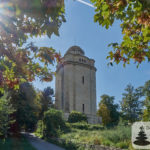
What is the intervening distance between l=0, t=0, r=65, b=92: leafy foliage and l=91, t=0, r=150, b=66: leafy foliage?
0.64m

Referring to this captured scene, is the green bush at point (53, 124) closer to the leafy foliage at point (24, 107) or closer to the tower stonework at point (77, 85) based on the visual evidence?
the leafy foliage at point (24, 107)

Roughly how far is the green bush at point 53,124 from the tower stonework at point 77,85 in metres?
15.0

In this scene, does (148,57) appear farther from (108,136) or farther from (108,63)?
(108,136)

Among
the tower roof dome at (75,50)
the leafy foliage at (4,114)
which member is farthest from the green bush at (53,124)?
the tower roof dome at (75,50)

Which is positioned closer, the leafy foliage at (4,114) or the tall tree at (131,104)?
the leafy foliage at (4,114)

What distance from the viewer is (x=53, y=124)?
54.4 ft

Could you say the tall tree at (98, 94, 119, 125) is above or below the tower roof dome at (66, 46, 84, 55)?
below

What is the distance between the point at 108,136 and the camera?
1059 centimetres

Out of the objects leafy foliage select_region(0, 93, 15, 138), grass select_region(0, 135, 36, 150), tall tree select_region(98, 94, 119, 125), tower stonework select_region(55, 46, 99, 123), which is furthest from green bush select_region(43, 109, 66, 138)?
tall tree select_region(98, 94, 119, 125)

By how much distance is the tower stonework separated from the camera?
33487 millimetres

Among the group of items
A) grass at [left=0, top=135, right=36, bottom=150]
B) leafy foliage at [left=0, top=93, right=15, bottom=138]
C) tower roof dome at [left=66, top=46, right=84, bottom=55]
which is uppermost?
tower roof dome at [left=66, top=46, right=84, bottom=55]

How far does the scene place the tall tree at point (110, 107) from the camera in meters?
37.4

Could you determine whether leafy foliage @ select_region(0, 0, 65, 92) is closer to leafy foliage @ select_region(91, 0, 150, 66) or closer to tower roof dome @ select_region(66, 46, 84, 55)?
leafy foliage @ select_region(91, 0, 150, 66)

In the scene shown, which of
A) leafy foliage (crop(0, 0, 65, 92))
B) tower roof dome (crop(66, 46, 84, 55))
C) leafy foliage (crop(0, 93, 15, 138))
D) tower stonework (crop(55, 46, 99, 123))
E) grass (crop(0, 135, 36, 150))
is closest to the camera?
leafy foliage (crop(0, 0, 65, 92))
